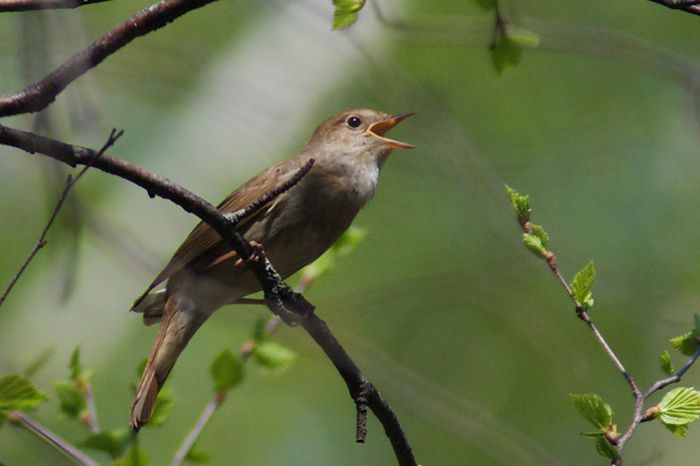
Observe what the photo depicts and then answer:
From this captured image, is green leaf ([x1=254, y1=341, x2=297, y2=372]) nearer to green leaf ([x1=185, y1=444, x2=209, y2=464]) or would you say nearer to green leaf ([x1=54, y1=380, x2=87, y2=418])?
green leaf ([x1=185, y1=444, x2=209, y2=464])

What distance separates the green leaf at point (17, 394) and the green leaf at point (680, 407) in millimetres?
2052

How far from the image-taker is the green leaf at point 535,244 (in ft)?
11.3

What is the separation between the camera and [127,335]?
8.74 metres

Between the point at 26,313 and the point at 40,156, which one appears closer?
the point at 40,156

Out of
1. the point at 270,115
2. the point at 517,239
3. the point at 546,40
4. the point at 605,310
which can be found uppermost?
the point at 546,40

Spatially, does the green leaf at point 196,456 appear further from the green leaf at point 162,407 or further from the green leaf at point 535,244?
the green leaf at point 535,244

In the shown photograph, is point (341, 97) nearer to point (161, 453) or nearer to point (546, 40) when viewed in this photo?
point (161, 453)

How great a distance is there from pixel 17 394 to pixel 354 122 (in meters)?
2.92

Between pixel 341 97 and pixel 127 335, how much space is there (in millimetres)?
2726

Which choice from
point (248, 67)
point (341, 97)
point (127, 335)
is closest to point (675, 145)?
point (341, 97)

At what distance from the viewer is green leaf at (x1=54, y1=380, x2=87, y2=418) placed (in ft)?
14.1

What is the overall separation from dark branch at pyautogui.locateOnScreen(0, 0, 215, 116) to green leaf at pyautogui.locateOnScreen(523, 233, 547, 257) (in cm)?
129

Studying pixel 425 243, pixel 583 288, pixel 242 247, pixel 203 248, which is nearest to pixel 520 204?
pixel 583 288

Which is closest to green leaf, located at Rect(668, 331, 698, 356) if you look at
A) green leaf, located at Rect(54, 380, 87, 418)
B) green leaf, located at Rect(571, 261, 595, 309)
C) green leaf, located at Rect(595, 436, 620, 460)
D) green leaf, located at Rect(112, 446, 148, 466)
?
green leaf, located at Rect(571, 261, 595, 309)
